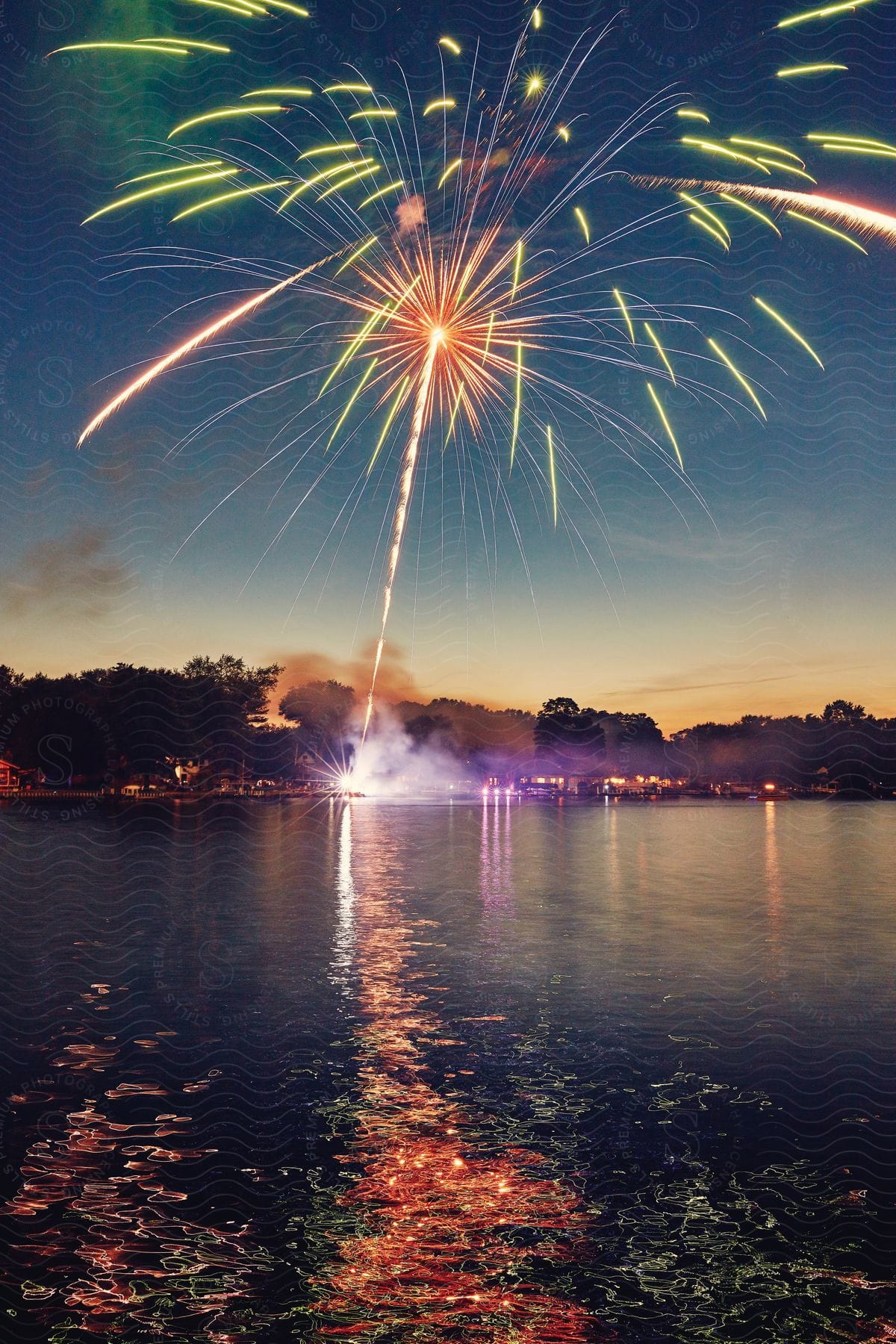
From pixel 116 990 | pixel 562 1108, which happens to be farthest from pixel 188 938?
pixel 562 1108

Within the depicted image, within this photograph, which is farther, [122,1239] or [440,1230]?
[440,1230]

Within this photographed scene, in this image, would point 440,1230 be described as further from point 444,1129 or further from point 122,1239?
point 444,1129

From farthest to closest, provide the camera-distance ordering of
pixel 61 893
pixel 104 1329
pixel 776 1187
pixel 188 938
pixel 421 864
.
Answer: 1. pixel 421 864
2. pixel 61 893
3. pixel 188 938
4. pixel 776 1187
5. pixel 104 1329

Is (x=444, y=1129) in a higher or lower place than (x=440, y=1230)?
lower

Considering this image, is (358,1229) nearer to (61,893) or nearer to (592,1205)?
(592,1205)

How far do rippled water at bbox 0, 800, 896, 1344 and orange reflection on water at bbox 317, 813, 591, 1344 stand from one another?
44 mm

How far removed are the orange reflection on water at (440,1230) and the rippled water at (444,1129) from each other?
1.7 inches

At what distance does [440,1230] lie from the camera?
11.8 m

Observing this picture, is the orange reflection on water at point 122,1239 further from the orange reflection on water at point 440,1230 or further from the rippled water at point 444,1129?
the orange reflection on water at point 440,1230

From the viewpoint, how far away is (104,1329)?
32.0 feet

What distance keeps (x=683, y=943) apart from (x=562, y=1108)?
2039 cm

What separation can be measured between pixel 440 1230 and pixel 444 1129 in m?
3.74

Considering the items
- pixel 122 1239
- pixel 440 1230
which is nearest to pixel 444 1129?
Result: pixel 440 1230

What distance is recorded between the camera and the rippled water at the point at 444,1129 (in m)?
10.5
